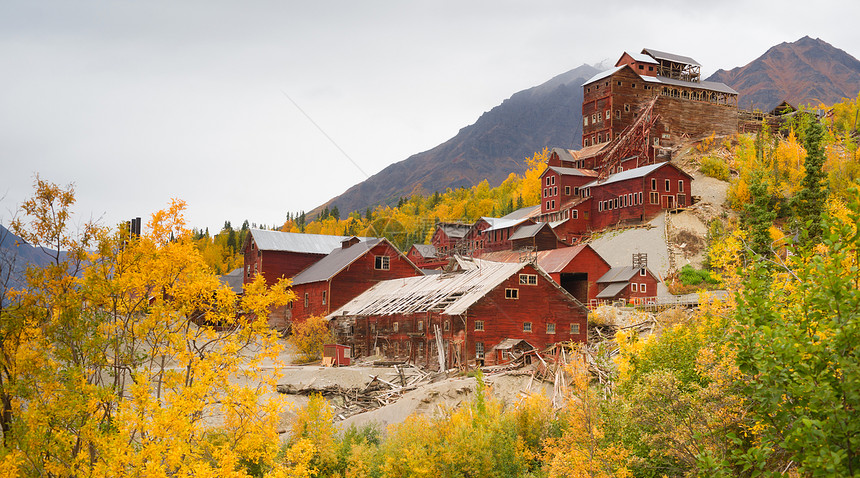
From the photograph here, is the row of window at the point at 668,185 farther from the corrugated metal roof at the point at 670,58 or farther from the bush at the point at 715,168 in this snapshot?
the corrugated metal roof at the point at 670,58

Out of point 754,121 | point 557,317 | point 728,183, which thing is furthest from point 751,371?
point 754,121

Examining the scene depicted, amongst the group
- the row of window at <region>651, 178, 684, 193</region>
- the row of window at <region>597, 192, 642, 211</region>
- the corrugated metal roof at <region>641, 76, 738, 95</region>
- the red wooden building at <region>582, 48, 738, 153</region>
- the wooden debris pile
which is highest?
the corrugated metal roof at <region>641, 76, 738, 95</region>

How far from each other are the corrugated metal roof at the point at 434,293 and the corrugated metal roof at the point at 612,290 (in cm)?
1223

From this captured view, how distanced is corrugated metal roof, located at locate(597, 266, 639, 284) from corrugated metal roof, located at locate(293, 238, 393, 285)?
19211mm

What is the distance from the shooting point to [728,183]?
78.3 metres

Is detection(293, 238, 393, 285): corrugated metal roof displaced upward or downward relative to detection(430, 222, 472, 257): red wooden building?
downward

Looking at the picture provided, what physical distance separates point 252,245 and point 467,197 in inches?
3724

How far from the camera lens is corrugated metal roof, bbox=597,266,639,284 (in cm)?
5592

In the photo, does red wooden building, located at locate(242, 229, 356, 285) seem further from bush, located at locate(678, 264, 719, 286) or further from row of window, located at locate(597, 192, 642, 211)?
bush, located at locate(678, 264, 719, 286)

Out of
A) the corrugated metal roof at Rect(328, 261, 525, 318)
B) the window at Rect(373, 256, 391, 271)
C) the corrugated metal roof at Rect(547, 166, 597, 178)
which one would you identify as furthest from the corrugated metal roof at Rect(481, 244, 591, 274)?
Answer: the corrugated metal roof at Rect(547, 166, 597, 178)

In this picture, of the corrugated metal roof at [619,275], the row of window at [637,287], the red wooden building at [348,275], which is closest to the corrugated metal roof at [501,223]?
the red wooden building at [348,275]

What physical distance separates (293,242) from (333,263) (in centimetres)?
999

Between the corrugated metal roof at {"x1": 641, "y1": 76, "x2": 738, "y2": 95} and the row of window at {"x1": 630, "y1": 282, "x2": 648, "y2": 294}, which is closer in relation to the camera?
the row of window at {"x1": 630, "y1": 282, "x2": 648, "y2": 294}

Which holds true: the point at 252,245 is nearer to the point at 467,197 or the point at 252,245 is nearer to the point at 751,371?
the point at 751,371
